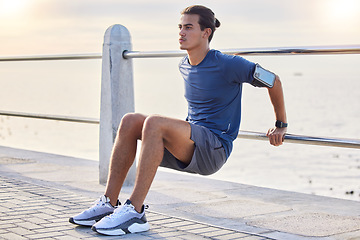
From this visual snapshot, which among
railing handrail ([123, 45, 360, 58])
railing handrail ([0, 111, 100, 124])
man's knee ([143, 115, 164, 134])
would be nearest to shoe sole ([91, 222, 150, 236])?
man's knee ([143, 115, 164, 134])

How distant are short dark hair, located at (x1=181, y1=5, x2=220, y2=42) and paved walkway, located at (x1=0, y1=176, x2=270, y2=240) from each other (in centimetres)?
116

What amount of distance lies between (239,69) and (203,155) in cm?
53

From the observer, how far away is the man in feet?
12.8

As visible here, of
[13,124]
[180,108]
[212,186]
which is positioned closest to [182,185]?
[212,186]

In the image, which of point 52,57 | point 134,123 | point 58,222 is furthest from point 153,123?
point 52,57

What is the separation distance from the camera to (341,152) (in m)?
14.2

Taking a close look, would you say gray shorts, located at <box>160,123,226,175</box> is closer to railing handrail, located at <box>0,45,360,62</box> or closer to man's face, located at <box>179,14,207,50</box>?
man's face, located at <box>179,14,207,50</box>

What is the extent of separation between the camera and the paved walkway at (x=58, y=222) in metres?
3.85

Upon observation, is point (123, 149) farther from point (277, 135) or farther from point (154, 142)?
point (277, 135)

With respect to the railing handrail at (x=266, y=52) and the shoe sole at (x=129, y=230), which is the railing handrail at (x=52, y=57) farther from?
the shoe sole at (x=129, y=230)

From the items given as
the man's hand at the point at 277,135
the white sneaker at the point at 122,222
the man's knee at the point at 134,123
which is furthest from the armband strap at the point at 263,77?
the white sneaker at the point at 122,222

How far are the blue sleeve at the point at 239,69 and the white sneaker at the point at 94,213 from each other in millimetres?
1027

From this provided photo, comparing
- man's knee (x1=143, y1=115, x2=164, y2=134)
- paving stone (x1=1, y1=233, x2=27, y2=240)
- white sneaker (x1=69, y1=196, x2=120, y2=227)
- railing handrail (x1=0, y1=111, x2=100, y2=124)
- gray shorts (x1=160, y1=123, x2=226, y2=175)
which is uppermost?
railing handrail (x1=0, y1=111, x2=100, y2=124)

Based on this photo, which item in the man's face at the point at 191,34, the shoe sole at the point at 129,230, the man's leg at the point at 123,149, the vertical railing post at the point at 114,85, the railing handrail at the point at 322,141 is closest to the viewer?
the shoe sole at the point at 129,230
